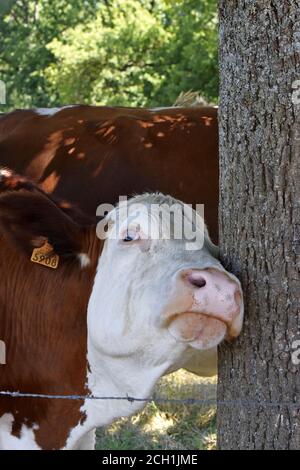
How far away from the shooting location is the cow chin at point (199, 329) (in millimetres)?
Answer: 2676

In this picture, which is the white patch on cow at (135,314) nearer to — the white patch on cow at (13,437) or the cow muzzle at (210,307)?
the cow muzzle at (210,307)

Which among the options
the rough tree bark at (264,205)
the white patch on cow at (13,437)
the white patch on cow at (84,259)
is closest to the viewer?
the rough tree bark at (264,205)

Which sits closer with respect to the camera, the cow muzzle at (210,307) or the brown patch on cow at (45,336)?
the cow muzzle at (210,307)

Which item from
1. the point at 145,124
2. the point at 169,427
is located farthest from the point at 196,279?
the point at 169,427

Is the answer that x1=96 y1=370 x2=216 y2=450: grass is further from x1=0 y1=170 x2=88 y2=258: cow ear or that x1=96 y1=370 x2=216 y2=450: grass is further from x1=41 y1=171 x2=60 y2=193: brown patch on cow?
x1=0 y1=170 x2=88 y2=258: cow ear

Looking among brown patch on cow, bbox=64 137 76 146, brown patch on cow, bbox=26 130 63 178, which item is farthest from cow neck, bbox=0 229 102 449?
brown patch on cow, bbox=64 137 76 146

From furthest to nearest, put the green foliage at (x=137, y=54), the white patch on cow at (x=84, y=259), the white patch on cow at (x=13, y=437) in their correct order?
the green foliage at (x=137, y=54)
the white patch on cow at (x=13, y=437)
the white patch on cow at (x=84, y=259)

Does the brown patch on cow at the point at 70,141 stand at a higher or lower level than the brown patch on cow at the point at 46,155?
higher

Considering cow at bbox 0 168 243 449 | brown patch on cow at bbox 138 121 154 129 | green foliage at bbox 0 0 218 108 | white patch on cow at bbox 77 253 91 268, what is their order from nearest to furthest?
1. cow at bbox 0 168 243 449
2. white patch on cow at bbox 77 253 91 268
3. brown patch on cow at bbox 138 121 154 129
4. green foliage at bbox 0 0 218 108

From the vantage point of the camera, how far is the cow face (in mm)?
2646

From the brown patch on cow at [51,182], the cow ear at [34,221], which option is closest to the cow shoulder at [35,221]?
the cow ear at [34,221]

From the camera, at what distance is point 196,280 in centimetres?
266

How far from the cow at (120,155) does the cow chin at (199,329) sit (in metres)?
1.69
